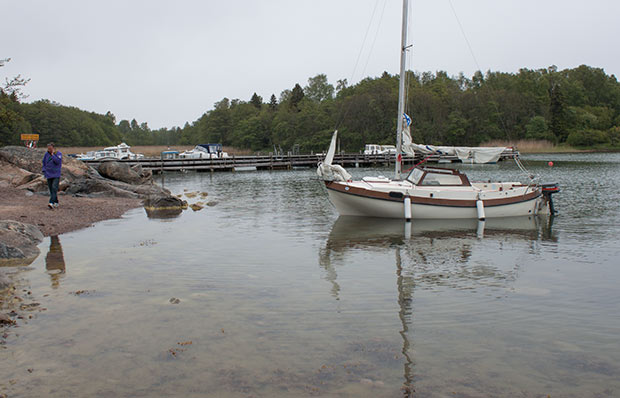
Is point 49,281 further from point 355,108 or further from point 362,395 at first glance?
point 355,108

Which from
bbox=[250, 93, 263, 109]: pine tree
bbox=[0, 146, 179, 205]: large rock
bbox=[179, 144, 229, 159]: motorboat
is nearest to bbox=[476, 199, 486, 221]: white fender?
bbox=[0, 146, 179, 205]: large rock

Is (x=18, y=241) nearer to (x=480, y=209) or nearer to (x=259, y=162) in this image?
(x=480, y=209)

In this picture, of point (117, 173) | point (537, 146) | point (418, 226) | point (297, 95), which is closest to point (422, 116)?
point (537, 146)

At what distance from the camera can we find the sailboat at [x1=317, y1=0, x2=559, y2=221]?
1798 cm

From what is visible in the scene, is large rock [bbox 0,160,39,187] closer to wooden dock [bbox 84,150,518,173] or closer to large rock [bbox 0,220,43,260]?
large rock [bbox 0,220,43,260]

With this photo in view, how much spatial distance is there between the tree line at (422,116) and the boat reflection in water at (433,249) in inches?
2408

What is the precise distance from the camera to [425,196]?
18.0 m

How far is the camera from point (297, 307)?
8180mm

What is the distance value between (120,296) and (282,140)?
115 metres

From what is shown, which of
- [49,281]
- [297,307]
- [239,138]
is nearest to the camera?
[297,307]

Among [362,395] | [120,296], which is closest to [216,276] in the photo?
[120,296]

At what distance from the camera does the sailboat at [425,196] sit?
1798cm

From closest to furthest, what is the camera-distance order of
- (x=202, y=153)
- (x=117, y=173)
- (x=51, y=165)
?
1. (x=51, y=165)
2. (x=117, y=173)
3. (x=202, y=153)

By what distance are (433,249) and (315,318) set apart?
685 centimetres
